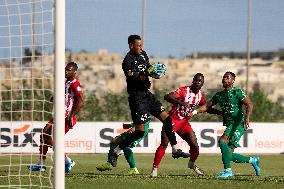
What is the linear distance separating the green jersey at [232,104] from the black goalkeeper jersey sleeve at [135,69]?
5.44 feet

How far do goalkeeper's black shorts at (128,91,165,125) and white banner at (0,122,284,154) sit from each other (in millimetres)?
13040

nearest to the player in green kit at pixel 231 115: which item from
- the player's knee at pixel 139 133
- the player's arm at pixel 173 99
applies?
the player's arm at pixel 173 99

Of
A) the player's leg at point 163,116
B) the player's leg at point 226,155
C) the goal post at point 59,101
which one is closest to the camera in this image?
the goal post at point 59,101

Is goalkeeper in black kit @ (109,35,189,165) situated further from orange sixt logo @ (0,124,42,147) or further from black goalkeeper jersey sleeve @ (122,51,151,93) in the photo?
orange sixt logo @ (0,124,42,147)

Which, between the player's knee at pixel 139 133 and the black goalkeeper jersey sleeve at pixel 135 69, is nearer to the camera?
the black goalkeeper jersey sleeve at pixel 135 69

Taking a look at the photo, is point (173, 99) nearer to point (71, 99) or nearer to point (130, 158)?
point (130, 158)

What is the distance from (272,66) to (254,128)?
46465 mm

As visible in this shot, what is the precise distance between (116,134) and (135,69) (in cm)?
1536

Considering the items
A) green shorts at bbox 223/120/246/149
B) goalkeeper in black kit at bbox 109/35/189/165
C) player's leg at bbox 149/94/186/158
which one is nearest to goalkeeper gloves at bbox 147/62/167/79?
goalkeeper in black kit at bbox 109/35/189/165

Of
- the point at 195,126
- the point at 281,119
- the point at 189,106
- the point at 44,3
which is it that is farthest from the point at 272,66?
the point at 44,3

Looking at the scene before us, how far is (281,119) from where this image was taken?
41.9 m

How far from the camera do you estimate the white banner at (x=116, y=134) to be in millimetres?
28953

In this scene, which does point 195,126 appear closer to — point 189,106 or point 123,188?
point 189,106

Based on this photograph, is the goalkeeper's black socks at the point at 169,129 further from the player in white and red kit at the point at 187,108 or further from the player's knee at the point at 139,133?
the player in white and red kit at the point at 187,108
